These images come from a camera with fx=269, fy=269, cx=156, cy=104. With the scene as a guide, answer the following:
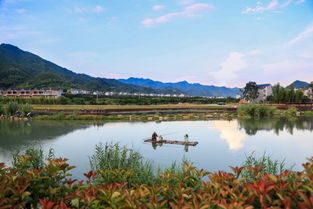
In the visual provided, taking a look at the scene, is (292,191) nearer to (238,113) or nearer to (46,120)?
(46,120)

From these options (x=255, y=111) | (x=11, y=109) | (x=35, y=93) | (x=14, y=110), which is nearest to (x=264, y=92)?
(x=255, y=111)

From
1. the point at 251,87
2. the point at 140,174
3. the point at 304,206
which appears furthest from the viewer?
the point at 251,87

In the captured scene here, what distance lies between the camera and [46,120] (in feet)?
116

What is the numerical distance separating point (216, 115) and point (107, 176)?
39.2m

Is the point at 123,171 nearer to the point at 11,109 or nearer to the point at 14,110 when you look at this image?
the point at 14,110

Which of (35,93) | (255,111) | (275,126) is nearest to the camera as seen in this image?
(275,126)

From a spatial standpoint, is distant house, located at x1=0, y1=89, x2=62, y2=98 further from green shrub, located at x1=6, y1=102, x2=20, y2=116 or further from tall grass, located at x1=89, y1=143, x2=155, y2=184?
tall grass, located at x1=89, y1=143, x2=155, y2=184

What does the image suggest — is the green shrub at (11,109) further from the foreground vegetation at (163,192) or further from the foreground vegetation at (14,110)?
the foreground vegetation at (163,192)

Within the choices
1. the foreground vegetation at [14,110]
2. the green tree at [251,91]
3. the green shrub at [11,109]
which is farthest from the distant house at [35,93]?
the green tree at [251,91]

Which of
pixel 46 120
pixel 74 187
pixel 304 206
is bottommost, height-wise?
pixel 46 120

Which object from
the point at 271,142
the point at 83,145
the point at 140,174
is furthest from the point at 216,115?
the point at 140,174

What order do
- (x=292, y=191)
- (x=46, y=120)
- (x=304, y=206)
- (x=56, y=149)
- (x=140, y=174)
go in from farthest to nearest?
1. (x=46, y=120)
2. (x=56, y=149)
3. (x=140, y=174)
4. (x=292, y=191)
5. (x=304, y=206)

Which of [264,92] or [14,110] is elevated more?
[264,92]

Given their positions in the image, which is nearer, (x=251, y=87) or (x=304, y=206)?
(x=304, y=206)
